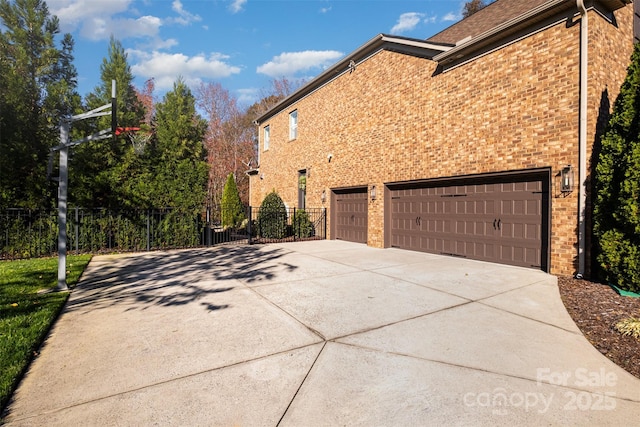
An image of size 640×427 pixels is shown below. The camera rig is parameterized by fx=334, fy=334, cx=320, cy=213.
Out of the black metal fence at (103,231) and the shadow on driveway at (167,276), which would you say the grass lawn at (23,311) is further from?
the black metal fence at (103,231)

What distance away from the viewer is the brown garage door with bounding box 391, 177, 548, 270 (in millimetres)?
7426

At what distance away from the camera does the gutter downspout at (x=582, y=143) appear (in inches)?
253

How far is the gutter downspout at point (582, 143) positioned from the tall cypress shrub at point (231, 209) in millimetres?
14573

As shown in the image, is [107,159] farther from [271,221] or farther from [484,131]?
[484,131]

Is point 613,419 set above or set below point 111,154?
below

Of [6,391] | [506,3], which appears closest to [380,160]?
[506,3]

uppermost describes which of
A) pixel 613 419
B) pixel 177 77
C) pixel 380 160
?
pixel 177 77

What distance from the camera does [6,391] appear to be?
8.34 feet

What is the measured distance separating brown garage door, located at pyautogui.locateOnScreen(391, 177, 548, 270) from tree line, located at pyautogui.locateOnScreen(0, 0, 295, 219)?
7.28 m

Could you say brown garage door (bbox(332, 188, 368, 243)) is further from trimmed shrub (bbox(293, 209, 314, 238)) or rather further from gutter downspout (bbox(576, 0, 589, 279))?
gutter downspout (bbox(576, 0, 589, 279))

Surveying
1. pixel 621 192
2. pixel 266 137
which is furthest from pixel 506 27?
pixel 266 137

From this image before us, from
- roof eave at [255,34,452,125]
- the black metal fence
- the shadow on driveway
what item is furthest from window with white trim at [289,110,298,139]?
the shadow on driveway

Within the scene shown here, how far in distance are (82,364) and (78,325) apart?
123 cm

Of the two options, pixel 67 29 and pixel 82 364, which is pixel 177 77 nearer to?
pixel 67 29
